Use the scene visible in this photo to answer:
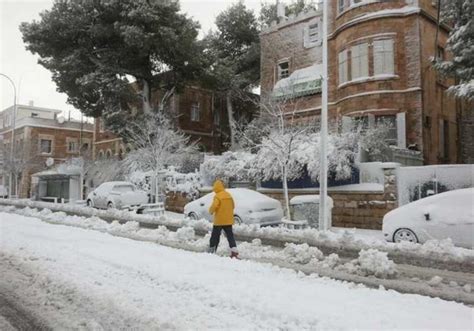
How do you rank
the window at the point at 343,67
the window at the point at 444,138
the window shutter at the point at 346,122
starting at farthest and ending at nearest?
the window at the point at 343,67 < the window at the point at 444,138 < the window shutter at the point at 346,122

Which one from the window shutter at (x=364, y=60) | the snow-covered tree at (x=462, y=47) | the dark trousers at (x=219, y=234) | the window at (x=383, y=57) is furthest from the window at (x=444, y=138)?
the dark trousers at (x=219, y=234)

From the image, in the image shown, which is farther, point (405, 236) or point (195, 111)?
point (195, 111)

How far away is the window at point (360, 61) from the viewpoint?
Answer: 2066cm

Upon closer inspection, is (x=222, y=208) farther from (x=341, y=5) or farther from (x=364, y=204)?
(x=341, y=5)

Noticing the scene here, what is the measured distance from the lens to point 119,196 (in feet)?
66.5

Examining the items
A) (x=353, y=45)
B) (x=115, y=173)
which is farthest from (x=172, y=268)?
(x=115, y=173)

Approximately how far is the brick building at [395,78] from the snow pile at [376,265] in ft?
37.0

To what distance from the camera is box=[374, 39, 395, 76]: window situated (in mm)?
20297

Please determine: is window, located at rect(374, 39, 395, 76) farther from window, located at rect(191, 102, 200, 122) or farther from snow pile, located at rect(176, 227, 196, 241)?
window, located at rect(191, 102, 200, 122)

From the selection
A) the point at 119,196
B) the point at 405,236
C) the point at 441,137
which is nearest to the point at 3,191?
the point at 119,196

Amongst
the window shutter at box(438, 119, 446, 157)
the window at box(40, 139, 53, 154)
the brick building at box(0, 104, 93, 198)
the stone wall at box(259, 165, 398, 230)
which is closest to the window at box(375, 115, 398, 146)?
the window shutter at box(438, 119, 446, 157)

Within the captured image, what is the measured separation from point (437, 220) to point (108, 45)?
2378 cm

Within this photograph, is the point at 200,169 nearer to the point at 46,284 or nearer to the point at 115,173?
the point at 115,173

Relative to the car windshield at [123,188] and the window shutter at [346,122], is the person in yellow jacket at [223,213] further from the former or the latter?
the car windshield at [123,188]
